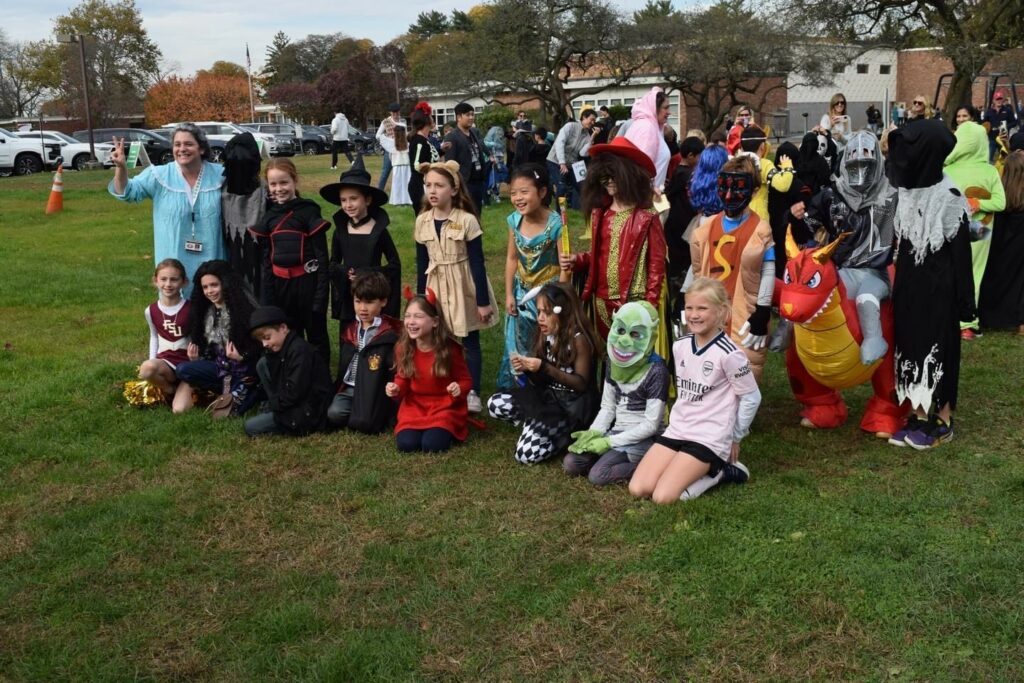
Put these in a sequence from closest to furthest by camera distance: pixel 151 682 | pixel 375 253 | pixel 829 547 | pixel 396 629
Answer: pixel 151 682, pixel 396 629, pixel 829 547, pixel 375 253

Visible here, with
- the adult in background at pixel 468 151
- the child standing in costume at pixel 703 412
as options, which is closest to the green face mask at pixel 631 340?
the child standing in costume at pixel 703 412

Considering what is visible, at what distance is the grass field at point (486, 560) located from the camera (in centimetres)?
379

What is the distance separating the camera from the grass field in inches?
149

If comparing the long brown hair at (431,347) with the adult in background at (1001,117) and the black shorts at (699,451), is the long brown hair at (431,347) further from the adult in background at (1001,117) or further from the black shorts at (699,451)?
the adult in background at (1001,117)

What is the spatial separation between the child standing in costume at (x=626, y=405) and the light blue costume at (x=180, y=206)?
3195 mm

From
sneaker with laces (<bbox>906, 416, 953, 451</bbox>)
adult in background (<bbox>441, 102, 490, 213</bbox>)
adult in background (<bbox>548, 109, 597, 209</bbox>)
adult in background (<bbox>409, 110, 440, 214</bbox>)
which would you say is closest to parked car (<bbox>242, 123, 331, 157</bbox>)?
adult in background (<bbox>548, 109, 597, 209</bbox>)

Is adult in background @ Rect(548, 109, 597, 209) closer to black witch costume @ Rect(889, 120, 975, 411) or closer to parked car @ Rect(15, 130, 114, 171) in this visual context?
black witch costume @ Rect(889, 120, 975, 411)

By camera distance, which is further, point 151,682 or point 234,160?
point 234,160

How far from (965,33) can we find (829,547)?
22302mm

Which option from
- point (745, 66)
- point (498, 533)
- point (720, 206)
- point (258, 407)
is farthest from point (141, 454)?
point (745, 66)

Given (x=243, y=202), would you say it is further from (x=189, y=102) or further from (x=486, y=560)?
(x=189, y=102)

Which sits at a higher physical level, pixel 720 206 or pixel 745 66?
pixel 745 66

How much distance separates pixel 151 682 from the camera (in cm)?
371

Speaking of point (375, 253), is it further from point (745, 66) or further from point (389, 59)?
point (389, 59)
